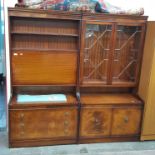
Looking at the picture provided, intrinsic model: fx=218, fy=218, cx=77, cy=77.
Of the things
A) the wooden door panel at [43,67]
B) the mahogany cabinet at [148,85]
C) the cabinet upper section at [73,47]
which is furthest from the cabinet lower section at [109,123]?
Answer: the wooden door panel at [43,67]

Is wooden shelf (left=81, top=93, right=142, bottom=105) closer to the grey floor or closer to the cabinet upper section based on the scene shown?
the cabinet upper section

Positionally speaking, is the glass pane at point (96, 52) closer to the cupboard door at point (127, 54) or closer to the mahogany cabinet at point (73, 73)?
the mahogany cabinet at point (73, 73)

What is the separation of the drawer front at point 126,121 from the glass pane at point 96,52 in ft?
1.62

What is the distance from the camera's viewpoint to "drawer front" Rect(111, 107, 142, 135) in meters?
2.87

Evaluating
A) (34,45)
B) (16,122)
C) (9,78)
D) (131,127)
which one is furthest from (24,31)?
(131,127)

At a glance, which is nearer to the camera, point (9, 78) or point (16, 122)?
point (16, 122)

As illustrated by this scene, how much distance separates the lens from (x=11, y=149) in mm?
2684

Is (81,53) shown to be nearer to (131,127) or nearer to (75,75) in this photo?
(75,75)

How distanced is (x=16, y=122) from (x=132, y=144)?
156cm

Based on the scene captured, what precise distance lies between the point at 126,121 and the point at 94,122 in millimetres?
440

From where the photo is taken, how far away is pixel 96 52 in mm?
2928

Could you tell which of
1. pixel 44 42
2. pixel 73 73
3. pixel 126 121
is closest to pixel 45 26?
pixel 44 42

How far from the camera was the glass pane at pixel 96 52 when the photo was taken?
2.82 metres

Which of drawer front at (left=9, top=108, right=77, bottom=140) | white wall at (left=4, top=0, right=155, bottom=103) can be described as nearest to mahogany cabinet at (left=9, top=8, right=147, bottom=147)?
drawer front at (left=9, top=108, right=77, bottom=140)
